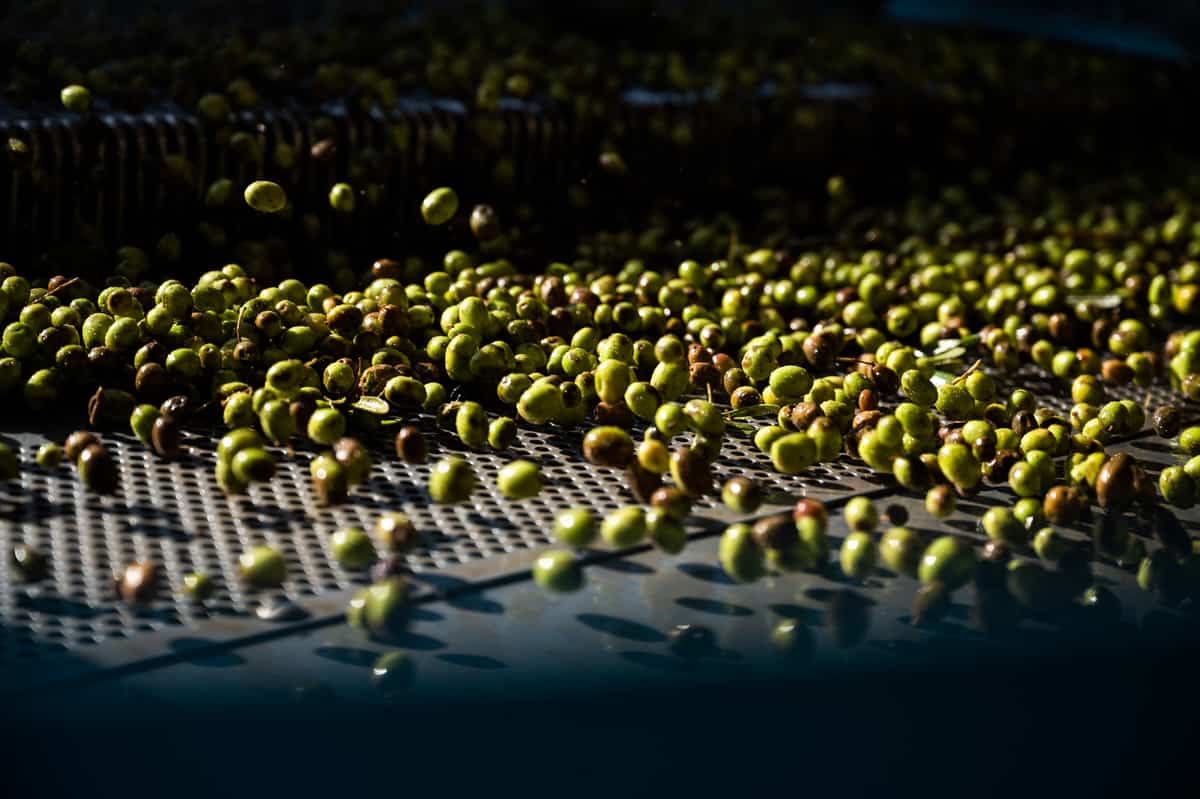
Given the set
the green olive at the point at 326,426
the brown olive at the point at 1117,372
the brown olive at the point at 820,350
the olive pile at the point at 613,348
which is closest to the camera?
the olive pile at the point at 613,348

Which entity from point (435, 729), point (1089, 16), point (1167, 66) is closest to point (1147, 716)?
point (435, 729)

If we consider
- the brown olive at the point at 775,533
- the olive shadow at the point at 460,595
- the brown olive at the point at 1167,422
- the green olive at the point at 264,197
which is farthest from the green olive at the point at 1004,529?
the green olive at the point at 264,197

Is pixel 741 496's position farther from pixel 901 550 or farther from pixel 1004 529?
pixel 1004 529

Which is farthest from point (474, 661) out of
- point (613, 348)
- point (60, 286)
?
point (60, 286)

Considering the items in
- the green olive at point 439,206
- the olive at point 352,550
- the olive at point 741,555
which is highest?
the green olive at point 439,206

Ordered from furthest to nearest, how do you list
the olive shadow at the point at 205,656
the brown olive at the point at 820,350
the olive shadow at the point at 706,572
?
the brown olive at the point at 820,350 → the olive shadow at the point at 706,572 → the olive shadow at the point at 205,656

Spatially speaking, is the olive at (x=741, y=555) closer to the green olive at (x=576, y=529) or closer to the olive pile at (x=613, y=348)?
the olive pile at (x=613, y=348)

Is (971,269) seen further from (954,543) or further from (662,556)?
(662,556)
